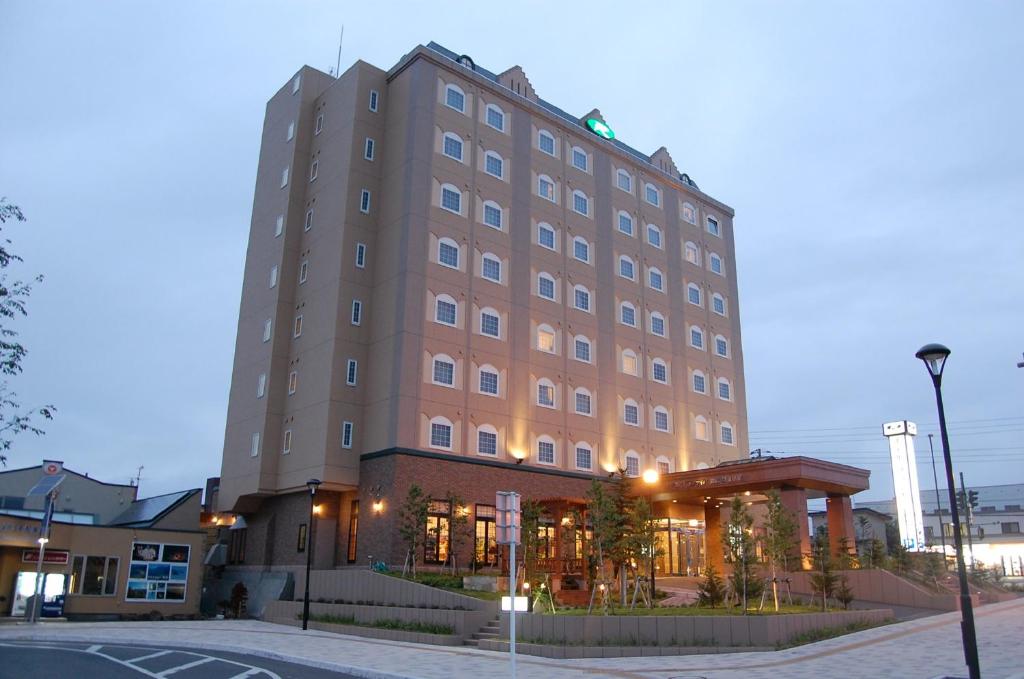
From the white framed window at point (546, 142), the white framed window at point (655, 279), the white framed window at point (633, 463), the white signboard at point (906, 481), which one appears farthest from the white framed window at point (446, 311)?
the white signboard at point (906, 481)

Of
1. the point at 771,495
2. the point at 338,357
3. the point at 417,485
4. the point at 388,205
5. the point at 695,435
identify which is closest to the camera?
the point at 771,495

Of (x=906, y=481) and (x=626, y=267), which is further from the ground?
(x=626, y=267)

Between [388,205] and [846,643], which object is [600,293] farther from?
[846,643]

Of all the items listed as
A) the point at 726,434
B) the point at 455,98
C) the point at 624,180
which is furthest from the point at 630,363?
the point at 455,98

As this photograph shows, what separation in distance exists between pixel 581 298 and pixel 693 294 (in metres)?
13.2

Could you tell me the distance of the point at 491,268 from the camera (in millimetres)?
49219

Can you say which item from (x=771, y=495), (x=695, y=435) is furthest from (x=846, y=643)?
(x=695, y=435)

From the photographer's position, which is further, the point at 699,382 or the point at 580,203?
the point at 699,382

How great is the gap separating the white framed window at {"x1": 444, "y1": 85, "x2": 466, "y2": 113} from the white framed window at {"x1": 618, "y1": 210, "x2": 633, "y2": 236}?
1490 centimetres

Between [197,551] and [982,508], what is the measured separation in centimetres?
10335

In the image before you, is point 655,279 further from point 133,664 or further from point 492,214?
point 133,664

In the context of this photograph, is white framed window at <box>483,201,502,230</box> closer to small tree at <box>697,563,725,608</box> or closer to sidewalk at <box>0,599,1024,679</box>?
small tree at <box>697,563,725,608</box>

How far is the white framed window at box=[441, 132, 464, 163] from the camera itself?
4903cm

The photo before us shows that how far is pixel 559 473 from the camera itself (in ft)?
160
